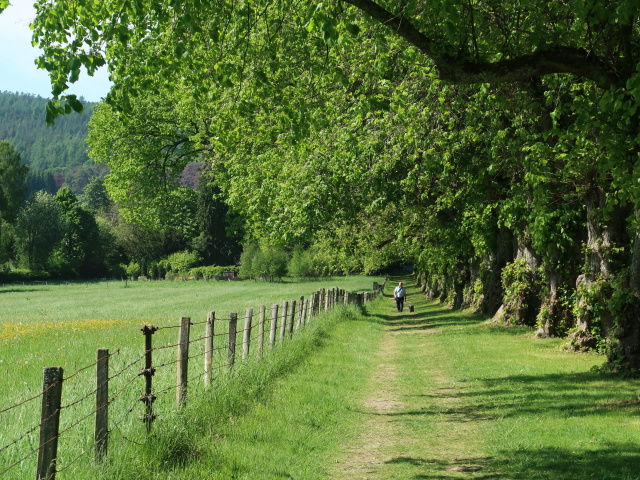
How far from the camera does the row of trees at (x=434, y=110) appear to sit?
30.6 feet

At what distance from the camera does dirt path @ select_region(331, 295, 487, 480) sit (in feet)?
26.4

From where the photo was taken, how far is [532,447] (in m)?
8.89

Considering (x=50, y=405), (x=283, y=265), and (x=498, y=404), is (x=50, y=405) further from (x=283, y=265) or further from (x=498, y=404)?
(x=283, y=265)

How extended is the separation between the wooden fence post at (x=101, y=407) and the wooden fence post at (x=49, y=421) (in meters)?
0.99

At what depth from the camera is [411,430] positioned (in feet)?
32.9

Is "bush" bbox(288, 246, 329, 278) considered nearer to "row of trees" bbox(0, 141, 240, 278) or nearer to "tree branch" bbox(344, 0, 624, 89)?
"row of trees" bbox(0, 141, 240, 278)

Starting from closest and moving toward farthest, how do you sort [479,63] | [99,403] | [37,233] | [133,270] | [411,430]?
1. [99,403]
2. [479,63]
3. [411,430]
4. [37,233]
5. [133,270]

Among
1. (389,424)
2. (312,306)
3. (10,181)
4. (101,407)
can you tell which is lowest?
(389,424)

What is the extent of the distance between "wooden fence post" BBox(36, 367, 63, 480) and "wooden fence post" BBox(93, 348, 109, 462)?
3.26ft

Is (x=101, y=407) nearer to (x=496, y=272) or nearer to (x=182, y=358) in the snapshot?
(x=182, y=358)

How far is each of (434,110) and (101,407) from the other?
35.3 feet

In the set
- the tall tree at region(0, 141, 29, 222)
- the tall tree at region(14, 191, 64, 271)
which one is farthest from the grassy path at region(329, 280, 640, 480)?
the tall tree at region(0, 141, 29, 222)

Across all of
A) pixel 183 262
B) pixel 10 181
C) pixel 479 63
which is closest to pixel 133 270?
pixel 183 262

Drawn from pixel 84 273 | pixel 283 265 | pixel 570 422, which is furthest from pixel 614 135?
pixel 84 273
